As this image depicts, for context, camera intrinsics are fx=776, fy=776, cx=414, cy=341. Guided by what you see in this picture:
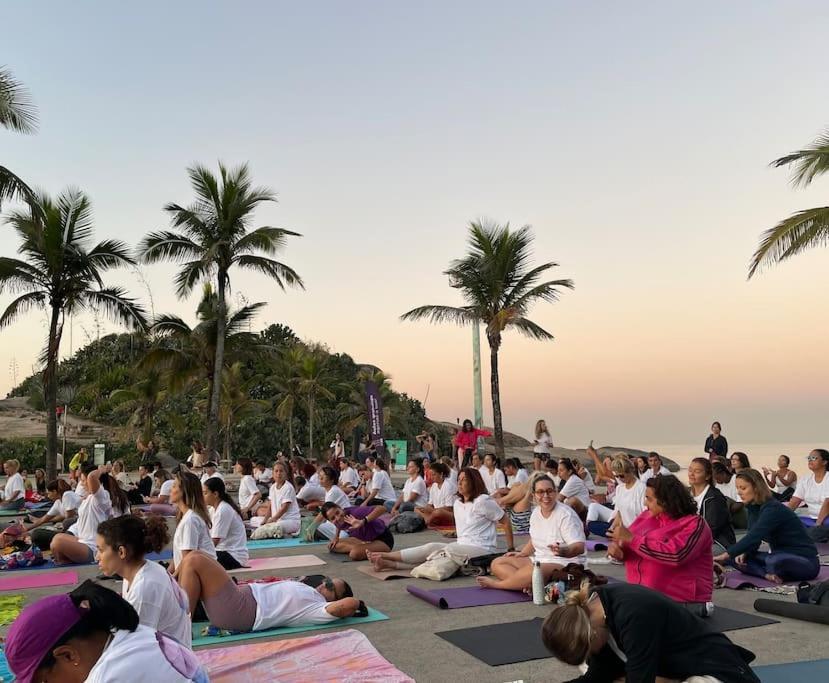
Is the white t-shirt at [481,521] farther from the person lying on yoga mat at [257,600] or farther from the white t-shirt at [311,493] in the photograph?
the white t-shirt at [311,493]

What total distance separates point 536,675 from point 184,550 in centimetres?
300

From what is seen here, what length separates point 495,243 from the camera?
73.9 ft

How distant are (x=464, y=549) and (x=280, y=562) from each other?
2679 millimetres

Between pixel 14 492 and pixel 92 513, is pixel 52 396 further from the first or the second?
pixel 92 513

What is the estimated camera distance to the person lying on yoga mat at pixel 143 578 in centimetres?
405

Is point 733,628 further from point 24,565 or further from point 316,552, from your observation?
point 24,565

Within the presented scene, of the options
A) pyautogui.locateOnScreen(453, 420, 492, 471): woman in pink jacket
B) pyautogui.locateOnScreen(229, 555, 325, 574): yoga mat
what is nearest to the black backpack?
pyautogui.locateOnScreen(229, 555, 325, 574): yoga mat

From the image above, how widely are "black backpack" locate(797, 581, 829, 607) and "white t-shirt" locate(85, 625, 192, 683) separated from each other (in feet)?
17.4

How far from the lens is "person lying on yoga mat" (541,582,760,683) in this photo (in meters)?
3.37

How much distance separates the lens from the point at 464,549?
8320 mm

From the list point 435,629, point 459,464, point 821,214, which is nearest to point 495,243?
point 459,464

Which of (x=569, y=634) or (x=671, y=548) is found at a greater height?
(x=671, y=548)

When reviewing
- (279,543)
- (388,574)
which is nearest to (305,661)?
(388,574)

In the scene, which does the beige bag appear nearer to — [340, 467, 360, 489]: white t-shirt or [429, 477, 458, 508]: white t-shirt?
[429, 477, 458, 508]: white t-shirt
